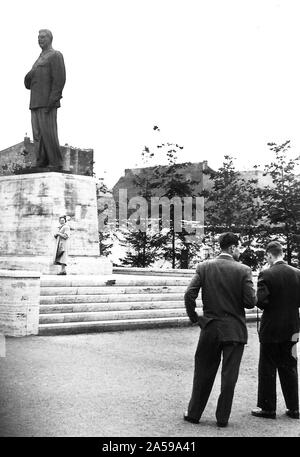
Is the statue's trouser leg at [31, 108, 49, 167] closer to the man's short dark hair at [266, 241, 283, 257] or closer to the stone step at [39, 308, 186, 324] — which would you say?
the stone step at [39, 308, 186, 324]

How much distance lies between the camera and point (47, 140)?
1991 cm

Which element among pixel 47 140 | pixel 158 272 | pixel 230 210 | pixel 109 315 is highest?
pixel 47 140

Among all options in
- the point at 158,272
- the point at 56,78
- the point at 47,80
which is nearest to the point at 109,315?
the point at 56,78

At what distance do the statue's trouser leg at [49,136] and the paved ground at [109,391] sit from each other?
1008 cm

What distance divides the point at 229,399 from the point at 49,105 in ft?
50.9

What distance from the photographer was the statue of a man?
19734mm

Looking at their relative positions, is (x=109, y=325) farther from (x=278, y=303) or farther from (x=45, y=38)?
(x=45, y=38)

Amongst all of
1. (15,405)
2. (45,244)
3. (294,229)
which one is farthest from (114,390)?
(294,229)

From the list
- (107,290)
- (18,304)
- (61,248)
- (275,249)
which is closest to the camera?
(275,249)

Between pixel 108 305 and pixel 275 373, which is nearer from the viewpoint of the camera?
pixel 275 373

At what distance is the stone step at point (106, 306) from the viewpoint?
12117 millimetres

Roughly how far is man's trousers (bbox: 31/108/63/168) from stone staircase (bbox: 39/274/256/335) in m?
6.52

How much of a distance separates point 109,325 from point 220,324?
21.1ft

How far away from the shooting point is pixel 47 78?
19875 mm
